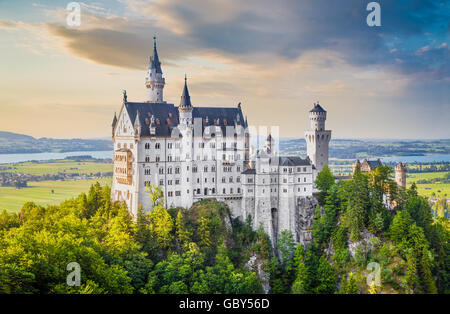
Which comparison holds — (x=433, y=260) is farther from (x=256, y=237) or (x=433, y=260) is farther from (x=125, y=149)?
(x=125, y=149)

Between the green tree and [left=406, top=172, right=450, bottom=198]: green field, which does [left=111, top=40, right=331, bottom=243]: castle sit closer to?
the green tree

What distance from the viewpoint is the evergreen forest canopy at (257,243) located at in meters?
62.8

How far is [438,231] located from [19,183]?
78.7 m

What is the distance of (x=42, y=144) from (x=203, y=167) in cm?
5077

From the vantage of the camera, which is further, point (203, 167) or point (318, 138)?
point (318, 138)

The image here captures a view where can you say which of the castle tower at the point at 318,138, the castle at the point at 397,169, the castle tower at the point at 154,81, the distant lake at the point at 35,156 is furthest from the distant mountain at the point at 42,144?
the castle at the point at 397,169

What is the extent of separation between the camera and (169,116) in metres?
75.8

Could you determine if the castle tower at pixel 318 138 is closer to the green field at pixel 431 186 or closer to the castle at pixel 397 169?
the castle at pixel 397 169

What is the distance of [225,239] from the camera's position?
7238 cm

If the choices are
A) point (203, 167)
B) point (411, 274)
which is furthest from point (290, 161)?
point (411, 274)

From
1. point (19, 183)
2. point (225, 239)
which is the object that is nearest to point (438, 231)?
point (225, 239)

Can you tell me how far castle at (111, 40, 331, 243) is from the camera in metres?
72.4

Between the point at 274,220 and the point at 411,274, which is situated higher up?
the point at 274,220

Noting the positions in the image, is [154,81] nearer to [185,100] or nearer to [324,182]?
[185,100]
